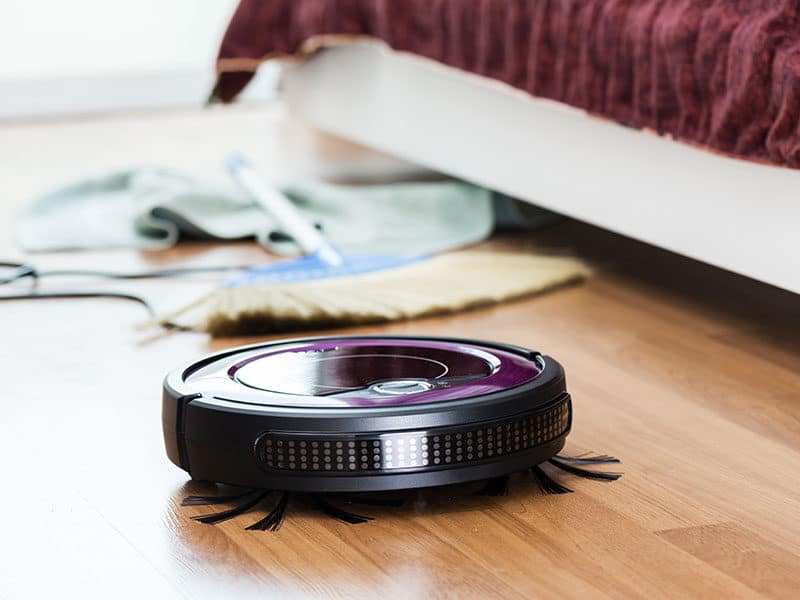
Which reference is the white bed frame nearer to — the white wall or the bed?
the bed

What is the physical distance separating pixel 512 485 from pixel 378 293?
24.3 inches

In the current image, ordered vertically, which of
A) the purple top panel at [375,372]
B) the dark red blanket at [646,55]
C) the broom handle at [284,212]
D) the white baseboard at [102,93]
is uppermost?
the dark red blanket at [646,55]

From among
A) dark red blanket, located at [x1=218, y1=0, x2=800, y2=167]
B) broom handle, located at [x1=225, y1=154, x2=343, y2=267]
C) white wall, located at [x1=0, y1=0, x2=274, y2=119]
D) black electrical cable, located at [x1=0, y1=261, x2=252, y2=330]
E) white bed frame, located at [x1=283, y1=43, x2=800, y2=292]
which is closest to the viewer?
dark red blanket, located at [x1=218, y1=0, x2=800, y2=167]

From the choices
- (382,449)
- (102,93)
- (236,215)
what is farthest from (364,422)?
(102,93)

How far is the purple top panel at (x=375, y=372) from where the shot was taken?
3.29 feet

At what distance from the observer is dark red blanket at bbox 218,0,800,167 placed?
136cm

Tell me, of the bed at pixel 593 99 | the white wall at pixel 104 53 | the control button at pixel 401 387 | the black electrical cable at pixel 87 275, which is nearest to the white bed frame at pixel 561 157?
the bed at pixel 593 99

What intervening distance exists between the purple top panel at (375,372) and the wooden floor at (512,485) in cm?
10

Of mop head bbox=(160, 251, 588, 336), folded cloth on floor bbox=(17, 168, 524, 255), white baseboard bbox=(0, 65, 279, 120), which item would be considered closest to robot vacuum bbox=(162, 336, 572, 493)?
mop head bbox=(160, 251, 588, 336)

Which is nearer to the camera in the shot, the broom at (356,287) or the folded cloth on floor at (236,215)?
the broom at (356,287)

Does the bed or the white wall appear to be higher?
the bed

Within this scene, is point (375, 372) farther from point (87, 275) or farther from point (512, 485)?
point (87, 275)

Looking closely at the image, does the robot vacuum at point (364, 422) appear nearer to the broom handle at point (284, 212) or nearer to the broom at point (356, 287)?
the broom at point (356, 287)

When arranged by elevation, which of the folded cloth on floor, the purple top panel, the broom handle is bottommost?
the folded cloth on floor
